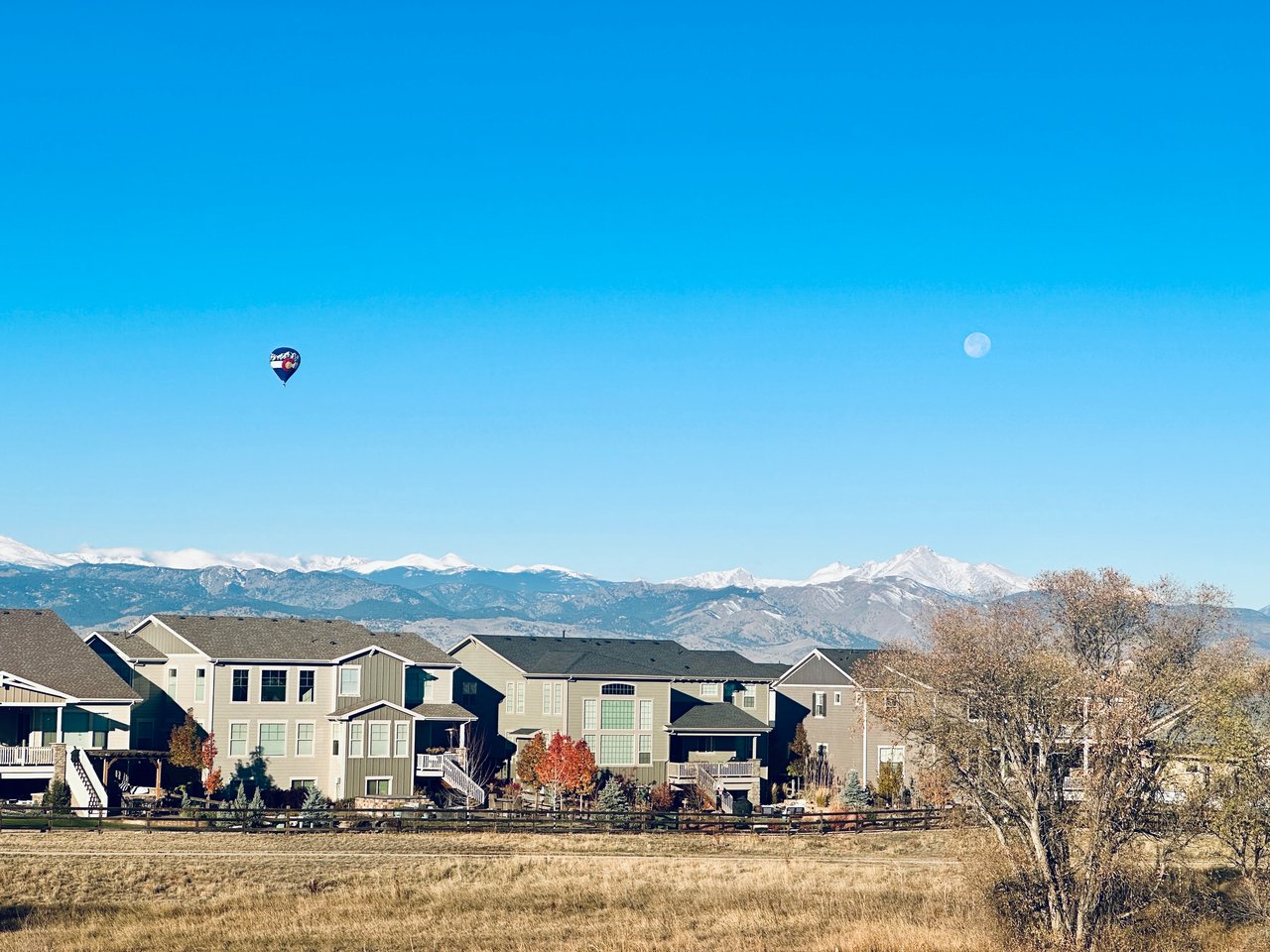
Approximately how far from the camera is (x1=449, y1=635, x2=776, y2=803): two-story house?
7919 centimetres

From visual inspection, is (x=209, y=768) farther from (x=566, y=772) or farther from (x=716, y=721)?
(x=716, y=721)

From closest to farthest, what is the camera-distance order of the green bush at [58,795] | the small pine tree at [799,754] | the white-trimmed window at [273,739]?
the green bush at [58,795] → the white-trimmed window at [273,739] → the small pine tree at [799,754]

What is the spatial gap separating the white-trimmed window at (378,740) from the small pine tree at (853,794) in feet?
72.1

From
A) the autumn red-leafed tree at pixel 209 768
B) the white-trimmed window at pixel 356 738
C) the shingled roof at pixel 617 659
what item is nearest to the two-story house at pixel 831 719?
the shingled roof at pixel 617 659

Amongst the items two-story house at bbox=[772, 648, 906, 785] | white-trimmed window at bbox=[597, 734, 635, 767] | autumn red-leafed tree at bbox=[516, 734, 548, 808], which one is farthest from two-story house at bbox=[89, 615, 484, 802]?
two-story house at bbox=[772, 648, 906, 785]

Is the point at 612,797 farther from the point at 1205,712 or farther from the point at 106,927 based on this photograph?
the point at 1205,712

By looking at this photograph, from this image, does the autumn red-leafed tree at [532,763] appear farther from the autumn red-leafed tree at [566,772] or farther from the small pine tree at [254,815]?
the small pine tree at [254,815]

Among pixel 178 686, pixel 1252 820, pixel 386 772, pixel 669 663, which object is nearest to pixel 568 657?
pixel 669 663

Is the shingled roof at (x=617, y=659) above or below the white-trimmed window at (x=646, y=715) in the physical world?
above

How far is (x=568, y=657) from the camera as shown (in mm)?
83188

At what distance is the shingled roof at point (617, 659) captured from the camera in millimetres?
81375

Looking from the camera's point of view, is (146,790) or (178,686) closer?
(146,790)

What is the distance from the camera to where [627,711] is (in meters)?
80.2

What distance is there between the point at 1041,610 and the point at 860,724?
97.8 ft
